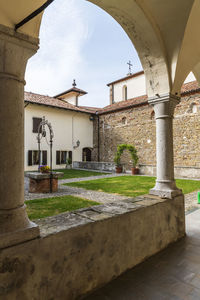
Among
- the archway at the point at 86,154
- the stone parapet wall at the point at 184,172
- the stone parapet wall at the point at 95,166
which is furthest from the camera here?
the archway at the point at 86,154

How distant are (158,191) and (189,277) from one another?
4.07 ft

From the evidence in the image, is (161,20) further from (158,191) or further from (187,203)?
(187,203)

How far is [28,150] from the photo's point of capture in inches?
A: 578

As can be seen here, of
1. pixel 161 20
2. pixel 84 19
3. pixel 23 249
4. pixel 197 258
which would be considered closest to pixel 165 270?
pixel 197 258

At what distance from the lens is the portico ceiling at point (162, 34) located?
8.53ft

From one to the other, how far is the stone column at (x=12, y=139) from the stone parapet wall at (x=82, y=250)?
138 millimetres

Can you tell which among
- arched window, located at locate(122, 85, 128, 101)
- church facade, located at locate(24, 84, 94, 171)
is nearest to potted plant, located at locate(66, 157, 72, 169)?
church facade, located at locate(24, 84, 94, 171)

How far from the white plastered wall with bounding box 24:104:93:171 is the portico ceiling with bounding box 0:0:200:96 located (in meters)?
13.2

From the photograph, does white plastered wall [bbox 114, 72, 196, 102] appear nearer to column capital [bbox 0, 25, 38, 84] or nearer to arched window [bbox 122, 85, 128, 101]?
arched window [bbox 122, 85, 128, 101]

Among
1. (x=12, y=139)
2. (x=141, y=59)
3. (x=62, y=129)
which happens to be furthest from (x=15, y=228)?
(x=62, y=129)

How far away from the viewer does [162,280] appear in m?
2.07

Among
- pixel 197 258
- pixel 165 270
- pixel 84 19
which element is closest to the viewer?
pixel 165 270

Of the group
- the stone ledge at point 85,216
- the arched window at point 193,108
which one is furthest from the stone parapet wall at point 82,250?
the arched window at point 193,108

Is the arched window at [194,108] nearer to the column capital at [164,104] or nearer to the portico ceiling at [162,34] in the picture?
the portico ceiling at [162,34]
